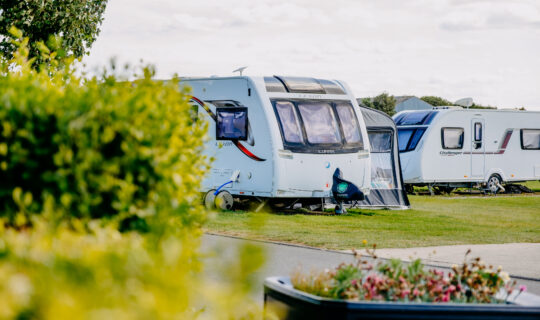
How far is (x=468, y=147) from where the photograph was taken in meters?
27.0

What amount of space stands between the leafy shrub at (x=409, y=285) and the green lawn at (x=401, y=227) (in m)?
5.71

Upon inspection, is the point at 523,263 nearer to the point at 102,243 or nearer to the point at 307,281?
the point at 307,281

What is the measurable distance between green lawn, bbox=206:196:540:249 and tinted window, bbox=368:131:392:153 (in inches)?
70.9

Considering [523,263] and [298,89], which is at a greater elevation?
[298,89]

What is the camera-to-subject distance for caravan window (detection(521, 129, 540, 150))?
1117 inches

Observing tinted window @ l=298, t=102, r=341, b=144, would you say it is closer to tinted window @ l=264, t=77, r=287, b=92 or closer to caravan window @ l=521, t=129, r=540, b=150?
tinted window @ l=264, t=77, r=287, b=92

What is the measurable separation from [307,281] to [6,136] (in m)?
2.34

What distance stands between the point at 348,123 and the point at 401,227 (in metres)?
3.68

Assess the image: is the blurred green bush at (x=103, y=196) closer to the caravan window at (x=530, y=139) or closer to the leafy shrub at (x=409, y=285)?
the leafy shrub at (x=409, y=285)

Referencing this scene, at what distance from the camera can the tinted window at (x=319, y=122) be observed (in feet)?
58.9

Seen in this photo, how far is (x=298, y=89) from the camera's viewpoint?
18.2 metres

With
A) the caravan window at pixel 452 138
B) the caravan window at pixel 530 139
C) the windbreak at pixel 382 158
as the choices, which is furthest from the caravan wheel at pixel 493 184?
the windbreak at pixel 382 158

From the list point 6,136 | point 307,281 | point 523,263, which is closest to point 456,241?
point 523,263

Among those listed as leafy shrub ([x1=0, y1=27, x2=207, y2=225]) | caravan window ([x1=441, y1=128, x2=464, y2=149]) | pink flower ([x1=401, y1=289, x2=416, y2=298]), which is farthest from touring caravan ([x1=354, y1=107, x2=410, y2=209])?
leafy shrub ([x1=0, y1=27, x2=207, y2=225])
